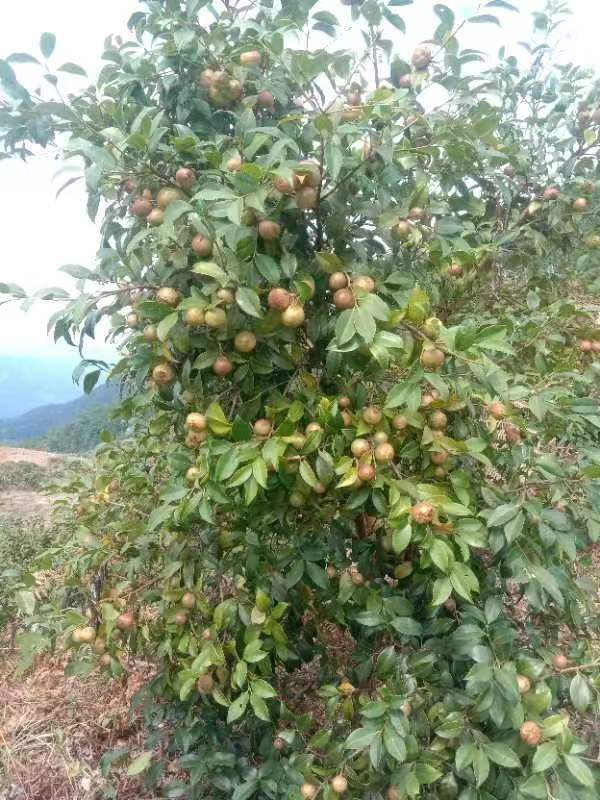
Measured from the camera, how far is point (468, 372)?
1.52 metres

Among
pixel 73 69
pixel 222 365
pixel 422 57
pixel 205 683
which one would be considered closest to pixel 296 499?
pixel 222 365

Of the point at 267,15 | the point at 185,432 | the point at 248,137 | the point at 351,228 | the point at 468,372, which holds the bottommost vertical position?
the point at 185,432

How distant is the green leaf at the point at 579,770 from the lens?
136cm

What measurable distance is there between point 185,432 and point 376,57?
129 centimetres

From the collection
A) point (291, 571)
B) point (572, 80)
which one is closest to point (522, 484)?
point (291, 571)

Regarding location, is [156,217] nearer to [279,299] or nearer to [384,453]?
[279,299]

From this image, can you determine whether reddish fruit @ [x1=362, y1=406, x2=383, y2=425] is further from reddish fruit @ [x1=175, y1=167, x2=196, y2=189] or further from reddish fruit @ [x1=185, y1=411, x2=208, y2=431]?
reddish fruit @ [x1=175, y1=167, x2=196, y2=189]

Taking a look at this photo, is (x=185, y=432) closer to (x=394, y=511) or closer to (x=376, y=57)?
(x=394, y=511)

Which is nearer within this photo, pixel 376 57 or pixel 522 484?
pixel 522 484

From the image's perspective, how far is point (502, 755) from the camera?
149cm

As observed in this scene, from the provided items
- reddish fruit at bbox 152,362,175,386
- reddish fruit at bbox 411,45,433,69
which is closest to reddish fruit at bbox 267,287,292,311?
reddish fruit at bbox 152,362,175,386

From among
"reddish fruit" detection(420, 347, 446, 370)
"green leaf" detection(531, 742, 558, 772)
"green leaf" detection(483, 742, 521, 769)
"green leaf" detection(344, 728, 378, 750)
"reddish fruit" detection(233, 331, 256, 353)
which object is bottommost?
"green leaf" detection(483, 742, 521, 769)

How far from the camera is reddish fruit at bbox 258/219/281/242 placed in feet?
4.77

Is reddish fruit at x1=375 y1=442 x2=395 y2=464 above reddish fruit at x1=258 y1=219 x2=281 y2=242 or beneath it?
beneath
